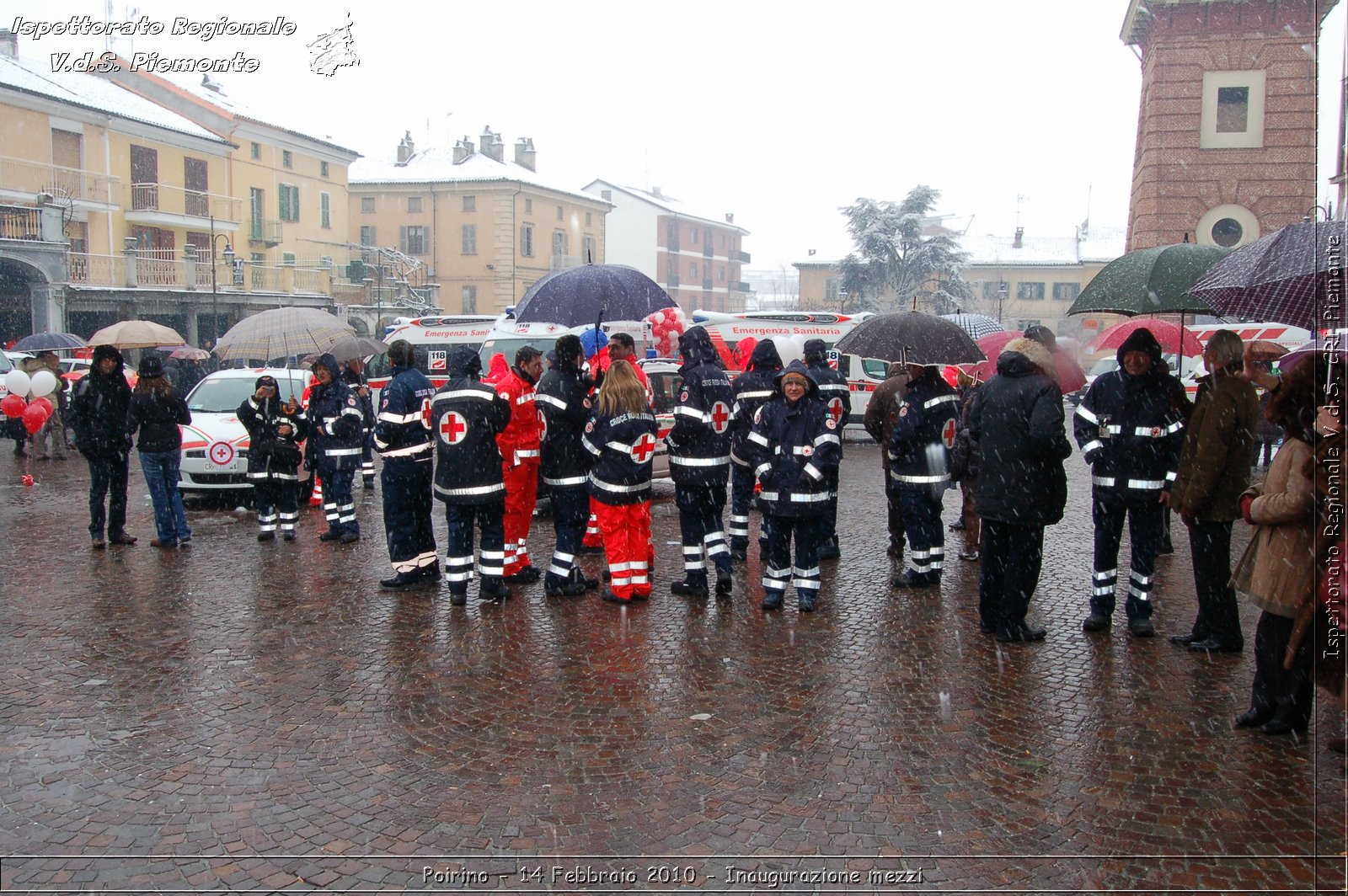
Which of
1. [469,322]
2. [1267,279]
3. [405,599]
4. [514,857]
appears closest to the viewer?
[514,857]

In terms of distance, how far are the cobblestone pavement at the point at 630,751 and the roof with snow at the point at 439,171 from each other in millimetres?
52177

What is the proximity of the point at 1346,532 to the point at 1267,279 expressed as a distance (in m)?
2.00

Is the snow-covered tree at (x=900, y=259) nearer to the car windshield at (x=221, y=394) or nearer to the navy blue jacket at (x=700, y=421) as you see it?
the car windshield at (x=221, y=394)

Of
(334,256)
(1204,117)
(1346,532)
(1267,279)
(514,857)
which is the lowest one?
(514,857)

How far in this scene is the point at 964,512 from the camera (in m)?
10.1

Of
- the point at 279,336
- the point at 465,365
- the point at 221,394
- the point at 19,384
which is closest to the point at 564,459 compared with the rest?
the point at 465,365

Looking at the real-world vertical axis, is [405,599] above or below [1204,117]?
below

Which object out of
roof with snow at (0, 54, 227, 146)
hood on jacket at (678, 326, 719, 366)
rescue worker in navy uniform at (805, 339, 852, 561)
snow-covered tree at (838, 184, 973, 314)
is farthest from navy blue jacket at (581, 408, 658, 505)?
snow-covered tree at (838, 184, 973, 314)

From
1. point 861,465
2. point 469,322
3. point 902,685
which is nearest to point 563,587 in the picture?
point 902,685

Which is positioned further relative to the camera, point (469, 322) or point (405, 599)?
point (469, 322)

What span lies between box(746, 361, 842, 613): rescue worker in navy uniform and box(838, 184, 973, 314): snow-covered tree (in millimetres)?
44452

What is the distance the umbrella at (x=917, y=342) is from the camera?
798 centimetres

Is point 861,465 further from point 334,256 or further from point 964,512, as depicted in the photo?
point 334,256

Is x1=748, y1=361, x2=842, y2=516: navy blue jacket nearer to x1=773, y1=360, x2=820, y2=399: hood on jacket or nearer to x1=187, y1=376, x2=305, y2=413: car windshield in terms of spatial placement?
x1=773, y1=360, x2=820, y2=399: hood on jacket
